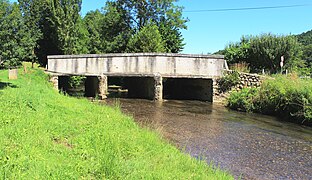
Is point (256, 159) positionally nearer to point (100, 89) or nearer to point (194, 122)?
point (194, 122)

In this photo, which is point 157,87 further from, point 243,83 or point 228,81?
point 243,83

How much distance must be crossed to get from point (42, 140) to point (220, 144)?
562 centimetres

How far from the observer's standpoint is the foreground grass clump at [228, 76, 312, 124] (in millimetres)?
13836

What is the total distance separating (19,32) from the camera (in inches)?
508

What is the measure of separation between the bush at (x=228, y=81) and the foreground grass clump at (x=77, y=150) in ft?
40.8

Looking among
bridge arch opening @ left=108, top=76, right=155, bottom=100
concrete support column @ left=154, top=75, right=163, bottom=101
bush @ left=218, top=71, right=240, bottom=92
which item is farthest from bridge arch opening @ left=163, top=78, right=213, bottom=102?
concrete support column @ left=154, top=75, right=163, bottom=101

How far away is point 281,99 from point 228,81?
5.47m

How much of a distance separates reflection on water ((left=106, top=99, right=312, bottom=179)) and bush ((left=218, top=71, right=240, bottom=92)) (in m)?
4.30

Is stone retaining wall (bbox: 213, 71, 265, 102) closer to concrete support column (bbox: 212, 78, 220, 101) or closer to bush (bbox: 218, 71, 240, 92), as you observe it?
concrete support column (bbox: 212, 78, 220, 101)

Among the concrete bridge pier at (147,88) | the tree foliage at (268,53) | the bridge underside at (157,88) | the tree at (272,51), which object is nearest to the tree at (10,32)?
the bridge underside at (157,88)

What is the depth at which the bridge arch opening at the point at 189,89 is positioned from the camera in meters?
22.7

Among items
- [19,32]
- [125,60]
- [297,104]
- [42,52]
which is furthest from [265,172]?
[42,52]

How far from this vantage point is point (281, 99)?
50.3ft

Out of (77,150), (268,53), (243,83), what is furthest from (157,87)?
(77,150)
